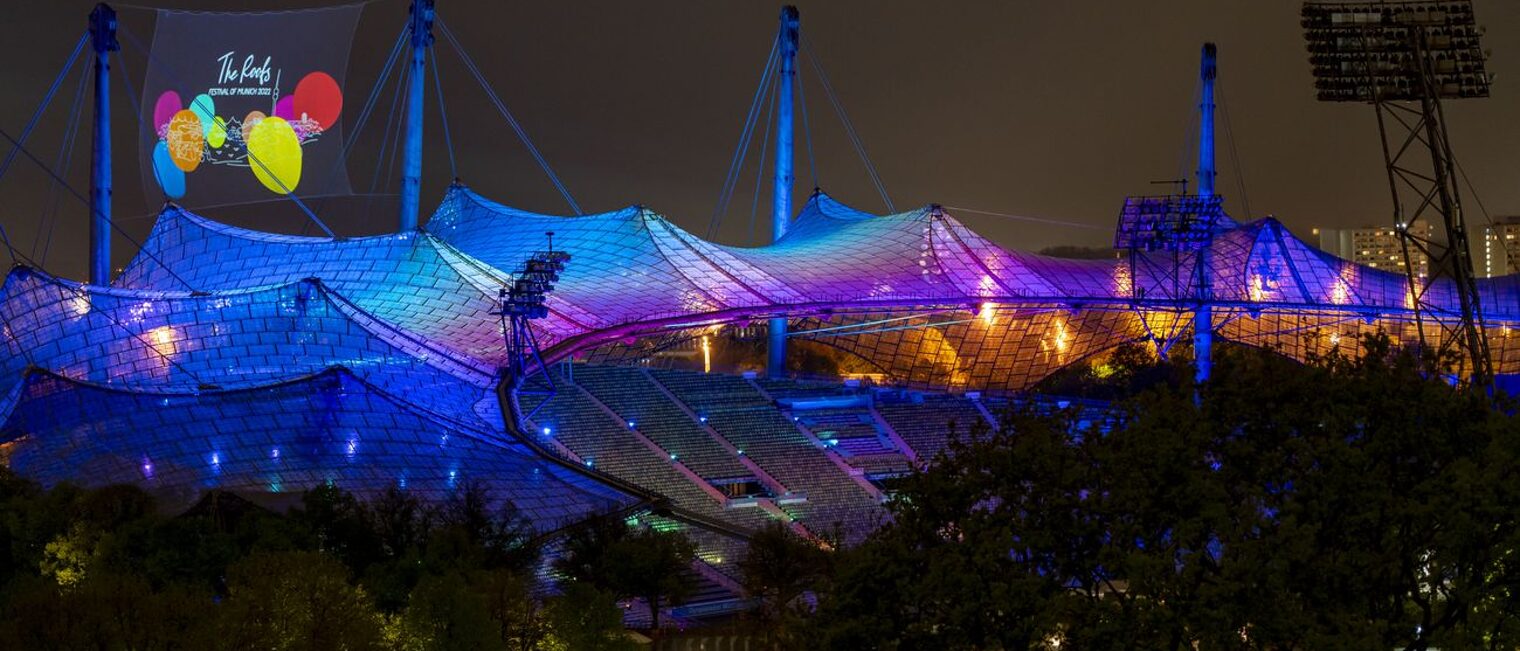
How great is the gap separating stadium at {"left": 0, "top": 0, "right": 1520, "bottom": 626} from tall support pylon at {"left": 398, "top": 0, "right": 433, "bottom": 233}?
362 cm

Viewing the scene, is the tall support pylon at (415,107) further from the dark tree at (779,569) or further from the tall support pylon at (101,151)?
the dark tree at (779,569)

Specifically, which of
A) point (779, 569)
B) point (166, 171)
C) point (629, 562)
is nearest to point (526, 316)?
point (629, 562)

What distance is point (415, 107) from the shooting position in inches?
2168

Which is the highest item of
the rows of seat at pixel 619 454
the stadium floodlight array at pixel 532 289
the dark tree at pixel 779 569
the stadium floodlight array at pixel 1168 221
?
the stadium floodlight array at pixel 1168 221

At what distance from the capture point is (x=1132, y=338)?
66.9 metres

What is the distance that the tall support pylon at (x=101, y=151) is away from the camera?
164 feet

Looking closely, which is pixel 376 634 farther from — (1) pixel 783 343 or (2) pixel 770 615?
(1) pixel 783 343

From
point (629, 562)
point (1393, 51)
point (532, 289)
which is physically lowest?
point (629, 562)

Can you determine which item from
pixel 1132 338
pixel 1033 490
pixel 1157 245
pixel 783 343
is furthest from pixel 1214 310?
pixel 1033 490

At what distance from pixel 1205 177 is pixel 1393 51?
73.9 ft

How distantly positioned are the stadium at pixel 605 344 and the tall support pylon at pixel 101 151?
2.05 metres

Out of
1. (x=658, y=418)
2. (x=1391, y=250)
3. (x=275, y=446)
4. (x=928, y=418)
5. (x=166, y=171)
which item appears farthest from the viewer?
(x=1391, y=250)

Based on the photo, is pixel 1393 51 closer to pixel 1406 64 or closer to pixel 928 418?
pixel 1406 64

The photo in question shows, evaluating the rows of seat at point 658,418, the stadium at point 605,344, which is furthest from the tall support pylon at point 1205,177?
the rows of seat at point 658,418
